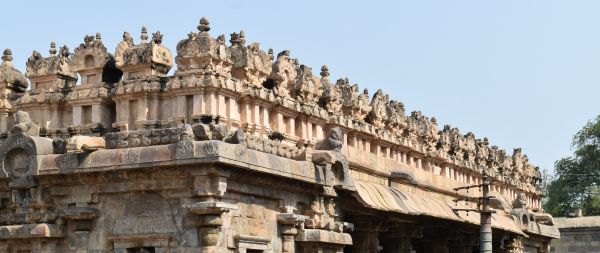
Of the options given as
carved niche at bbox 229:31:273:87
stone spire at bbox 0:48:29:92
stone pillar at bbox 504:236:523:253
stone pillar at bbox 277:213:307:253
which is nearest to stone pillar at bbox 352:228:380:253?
stone pillar at bbox 277:213:307:253

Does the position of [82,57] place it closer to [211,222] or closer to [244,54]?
[244,54]

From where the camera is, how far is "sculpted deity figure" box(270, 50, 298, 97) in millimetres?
21873

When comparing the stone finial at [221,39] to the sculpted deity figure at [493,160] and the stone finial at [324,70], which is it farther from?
the sculpted deity figure at [493,160]

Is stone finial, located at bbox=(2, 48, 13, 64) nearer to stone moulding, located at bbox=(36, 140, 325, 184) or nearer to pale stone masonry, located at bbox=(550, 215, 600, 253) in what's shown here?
stone moulding, located at bbox=(36, 140, 325, 184)

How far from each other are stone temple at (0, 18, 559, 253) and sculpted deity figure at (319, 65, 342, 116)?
4cm

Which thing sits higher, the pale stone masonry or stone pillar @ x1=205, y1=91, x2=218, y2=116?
stone pillar @ x1=205, y1=91, x2=218, y2=116

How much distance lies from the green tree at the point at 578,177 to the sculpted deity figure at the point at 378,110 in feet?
128

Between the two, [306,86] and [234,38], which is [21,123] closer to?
[234,38]

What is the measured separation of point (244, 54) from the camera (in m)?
20.4

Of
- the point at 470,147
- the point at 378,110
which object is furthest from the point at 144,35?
the point at 470,147

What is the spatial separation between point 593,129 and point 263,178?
50.2 m

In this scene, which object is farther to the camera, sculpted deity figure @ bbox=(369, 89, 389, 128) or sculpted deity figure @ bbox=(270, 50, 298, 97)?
sculpted deity figure @ bbox=(369, 89, 389, 128)

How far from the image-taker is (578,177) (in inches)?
2586

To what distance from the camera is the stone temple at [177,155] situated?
60.1 ft
